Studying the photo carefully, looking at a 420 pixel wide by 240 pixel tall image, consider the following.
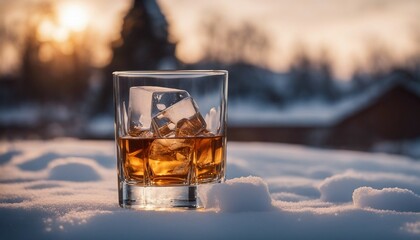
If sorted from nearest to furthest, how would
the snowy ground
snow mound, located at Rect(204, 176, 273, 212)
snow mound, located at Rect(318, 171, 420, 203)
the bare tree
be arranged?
1. the snowy ground
2. snow mound, located at Rect(204, 176, 273, 212)
3. snow mound, located at Rect(318, 171, 420, 203)
4. the bare tree

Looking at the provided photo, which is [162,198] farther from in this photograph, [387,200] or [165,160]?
[387,200]

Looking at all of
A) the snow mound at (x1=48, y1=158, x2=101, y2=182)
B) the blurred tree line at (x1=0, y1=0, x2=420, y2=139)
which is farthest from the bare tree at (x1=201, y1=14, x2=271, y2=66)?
the snow mound at (x1=48, y1=158, x2=101, y2=182)

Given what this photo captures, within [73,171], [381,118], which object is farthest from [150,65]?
[73,171]

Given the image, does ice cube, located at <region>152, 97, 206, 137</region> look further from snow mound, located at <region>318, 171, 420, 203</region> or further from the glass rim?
snow mound, located at <region>318, 171, 420, 203</region>

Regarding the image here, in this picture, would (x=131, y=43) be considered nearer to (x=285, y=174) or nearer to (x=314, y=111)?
(x=285, y=174)

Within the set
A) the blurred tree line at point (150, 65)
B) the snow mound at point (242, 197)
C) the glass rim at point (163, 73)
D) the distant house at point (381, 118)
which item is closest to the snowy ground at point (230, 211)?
the snow mound at point (242, 197)

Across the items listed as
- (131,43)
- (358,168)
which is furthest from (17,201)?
(131,43)
